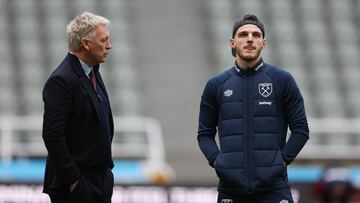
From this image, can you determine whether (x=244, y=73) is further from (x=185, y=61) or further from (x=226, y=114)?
(x=185, y=61)

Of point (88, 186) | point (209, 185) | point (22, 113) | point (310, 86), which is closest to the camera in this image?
point (88, 186)

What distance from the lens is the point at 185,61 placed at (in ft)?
57.1

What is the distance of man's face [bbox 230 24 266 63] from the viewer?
18.2ft

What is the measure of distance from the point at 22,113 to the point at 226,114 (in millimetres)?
10545

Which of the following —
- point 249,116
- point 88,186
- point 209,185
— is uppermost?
point 249,116

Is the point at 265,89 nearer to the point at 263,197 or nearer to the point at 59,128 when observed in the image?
the point at 263,197

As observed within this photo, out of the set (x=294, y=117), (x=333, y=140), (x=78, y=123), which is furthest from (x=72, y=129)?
(x=333, y=140)

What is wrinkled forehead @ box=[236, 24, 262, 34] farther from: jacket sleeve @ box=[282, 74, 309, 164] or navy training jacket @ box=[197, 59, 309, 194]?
jacket sleeve @ box=[282, 74, 309, 164]

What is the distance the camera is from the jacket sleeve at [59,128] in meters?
5.23

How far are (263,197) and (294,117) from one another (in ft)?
Result: 1.59

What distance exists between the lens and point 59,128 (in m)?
5.25

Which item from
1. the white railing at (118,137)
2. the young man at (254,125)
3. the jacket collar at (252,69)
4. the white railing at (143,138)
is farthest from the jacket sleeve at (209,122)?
the white railing at (118,137)

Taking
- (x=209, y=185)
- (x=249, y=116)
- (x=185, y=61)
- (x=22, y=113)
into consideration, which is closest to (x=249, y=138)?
(x=249, y=116)

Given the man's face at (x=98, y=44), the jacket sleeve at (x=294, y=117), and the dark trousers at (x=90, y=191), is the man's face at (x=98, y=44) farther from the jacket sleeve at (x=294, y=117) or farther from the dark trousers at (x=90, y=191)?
the jacket sleeve at (x=294, y=117)
